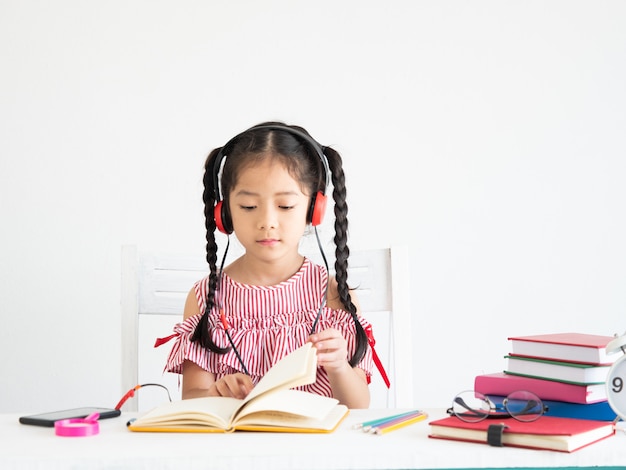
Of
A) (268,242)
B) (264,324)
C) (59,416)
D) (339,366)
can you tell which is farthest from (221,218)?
(59,416)

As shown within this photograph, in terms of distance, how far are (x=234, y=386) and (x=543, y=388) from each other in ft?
1.50

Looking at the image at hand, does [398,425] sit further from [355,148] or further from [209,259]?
[355,148]

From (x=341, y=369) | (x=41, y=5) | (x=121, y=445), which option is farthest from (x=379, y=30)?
(x=121, y=445)

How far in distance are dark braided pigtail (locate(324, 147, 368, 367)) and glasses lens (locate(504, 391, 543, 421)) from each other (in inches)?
20.3

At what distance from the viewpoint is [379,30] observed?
2025 mm

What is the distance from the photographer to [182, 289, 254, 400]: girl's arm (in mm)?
1167

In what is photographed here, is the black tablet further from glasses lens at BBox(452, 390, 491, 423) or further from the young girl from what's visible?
glasses lens at BBox(452, 390, 491, 423)

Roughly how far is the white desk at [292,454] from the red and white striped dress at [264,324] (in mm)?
548

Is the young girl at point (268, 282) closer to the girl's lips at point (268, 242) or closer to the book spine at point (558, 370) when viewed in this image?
the girl's lips at point (268, 242)

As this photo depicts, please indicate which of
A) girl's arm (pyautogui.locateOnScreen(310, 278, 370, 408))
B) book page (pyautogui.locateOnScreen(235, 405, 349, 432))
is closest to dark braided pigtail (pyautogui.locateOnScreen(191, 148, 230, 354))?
girl's arm (pyautogui.locateOnScreen(310, 278, 370, 408))

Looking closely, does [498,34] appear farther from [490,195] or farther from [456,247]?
[456,247]

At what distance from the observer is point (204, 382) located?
4.44ft

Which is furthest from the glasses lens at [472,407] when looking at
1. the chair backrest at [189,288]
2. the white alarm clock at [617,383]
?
the chair backrest at [189,288]

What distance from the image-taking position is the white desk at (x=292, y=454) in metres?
0.72
